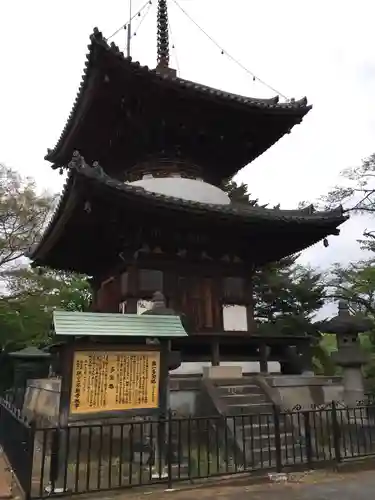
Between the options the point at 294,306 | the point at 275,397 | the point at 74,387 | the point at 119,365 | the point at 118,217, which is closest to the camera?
the point at 74,387

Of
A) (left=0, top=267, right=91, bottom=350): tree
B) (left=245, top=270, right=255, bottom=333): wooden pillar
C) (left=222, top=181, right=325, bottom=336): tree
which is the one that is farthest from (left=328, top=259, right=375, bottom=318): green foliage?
(left=0, top=267, right=91, bottom=350): tree

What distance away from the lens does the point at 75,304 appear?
29547 millimetres

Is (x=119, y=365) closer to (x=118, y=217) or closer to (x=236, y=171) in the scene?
(x=118, y=217)

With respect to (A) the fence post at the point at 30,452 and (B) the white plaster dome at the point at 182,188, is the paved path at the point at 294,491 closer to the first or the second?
(A) the fence post at the point at 30,452

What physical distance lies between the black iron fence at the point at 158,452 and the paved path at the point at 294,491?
0.32 m

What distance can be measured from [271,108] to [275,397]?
8.27m

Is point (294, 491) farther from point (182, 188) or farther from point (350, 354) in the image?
point (182, 188)

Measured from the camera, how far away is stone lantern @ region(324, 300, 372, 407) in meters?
11.2

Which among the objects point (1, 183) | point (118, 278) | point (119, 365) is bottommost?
point (119, 365)

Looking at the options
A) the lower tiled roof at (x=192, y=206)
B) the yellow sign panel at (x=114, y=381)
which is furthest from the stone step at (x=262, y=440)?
the lower tiled roof at (x=192, y=206)

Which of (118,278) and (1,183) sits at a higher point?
(1,183)

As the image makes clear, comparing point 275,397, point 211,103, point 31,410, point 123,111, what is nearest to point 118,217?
point 123,111

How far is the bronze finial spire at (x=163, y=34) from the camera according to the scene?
15.5 metres

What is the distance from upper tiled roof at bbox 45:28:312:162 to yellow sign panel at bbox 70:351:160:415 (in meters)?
7.31
